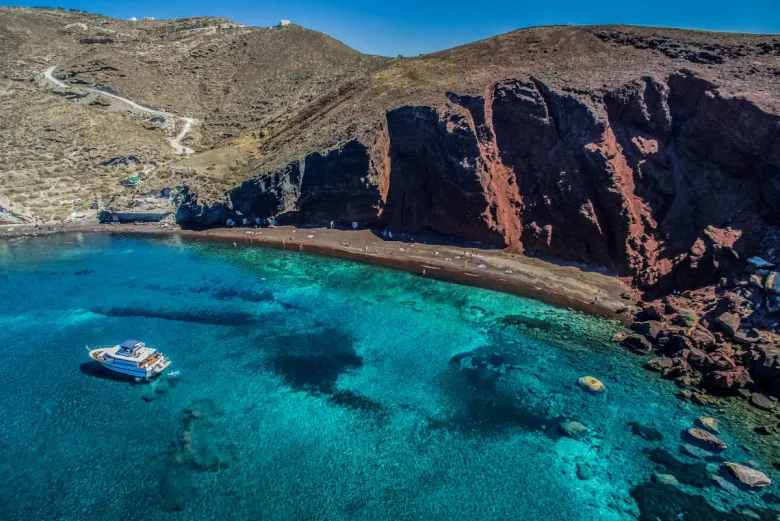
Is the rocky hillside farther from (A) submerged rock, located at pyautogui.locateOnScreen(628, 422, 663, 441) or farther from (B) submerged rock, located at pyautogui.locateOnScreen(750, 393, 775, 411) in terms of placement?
(A) submerged rock, located at pyautogui.locateOnScreen(628, 422, 663, 441)

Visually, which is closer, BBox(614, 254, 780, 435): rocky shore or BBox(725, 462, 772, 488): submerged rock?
BBox(725, 462, 772, 488): submerged rock

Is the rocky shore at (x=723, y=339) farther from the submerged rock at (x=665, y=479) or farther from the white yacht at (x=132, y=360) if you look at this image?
the white yacht at (x=132, y=360)

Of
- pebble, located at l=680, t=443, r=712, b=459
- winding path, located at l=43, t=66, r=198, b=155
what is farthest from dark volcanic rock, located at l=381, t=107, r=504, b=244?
winding path, located at l=43, t=66, r=198, b=155

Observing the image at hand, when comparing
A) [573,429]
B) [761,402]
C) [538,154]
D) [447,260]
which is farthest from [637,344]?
[538,154]

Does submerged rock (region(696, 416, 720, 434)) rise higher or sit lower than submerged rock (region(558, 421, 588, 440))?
higher

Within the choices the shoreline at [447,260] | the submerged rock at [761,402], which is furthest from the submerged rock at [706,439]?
the shoreline at [447,260]
